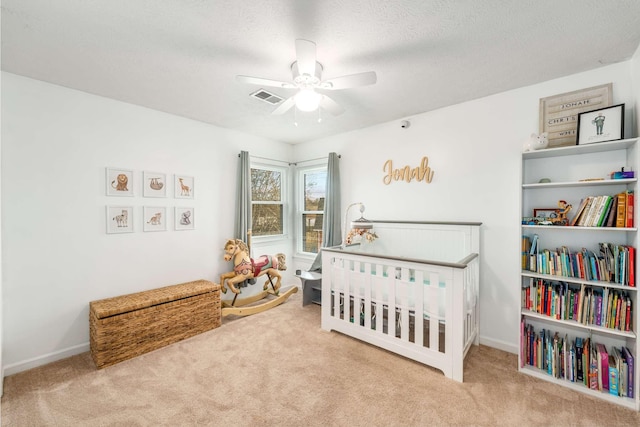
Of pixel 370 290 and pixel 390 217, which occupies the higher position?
pixel 390 217

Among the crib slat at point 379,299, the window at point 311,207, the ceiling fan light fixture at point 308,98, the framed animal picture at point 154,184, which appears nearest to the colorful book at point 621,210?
the crib slat at point 379,299

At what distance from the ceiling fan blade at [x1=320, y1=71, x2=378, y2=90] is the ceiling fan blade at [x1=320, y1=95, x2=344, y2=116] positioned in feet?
0.57

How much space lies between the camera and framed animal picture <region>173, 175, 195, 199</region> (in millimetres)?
3088

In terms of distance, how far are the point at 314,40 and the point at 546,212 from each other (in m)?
2.28

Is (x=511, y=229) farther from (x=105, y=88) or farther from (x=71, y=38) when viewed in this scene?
(x=105, y=88)

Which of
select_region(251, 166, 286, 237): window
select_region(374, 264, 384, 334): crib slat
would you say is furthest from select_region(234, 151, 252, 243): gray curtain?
select_region(374, 264, 384, 334): crib slat

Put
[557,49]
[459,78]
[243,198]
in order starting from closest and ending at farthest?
[557,49] → [459,78] → [243,198]

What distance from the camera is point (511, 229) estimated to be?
2.48 metres

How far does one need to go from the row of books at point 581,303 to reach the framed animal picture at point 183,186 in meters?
3.46

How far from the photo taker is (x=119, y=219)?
267 cm

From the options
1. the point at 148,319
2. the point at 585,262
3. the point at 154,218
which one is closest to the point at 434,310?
the point at 585,262

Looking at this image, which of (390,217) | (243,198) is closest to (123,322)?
(243,198)

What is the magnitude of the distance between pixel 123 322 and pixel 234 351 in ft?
3.18

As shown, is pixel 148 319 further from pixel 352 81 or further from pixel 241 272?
pixel 352 81
